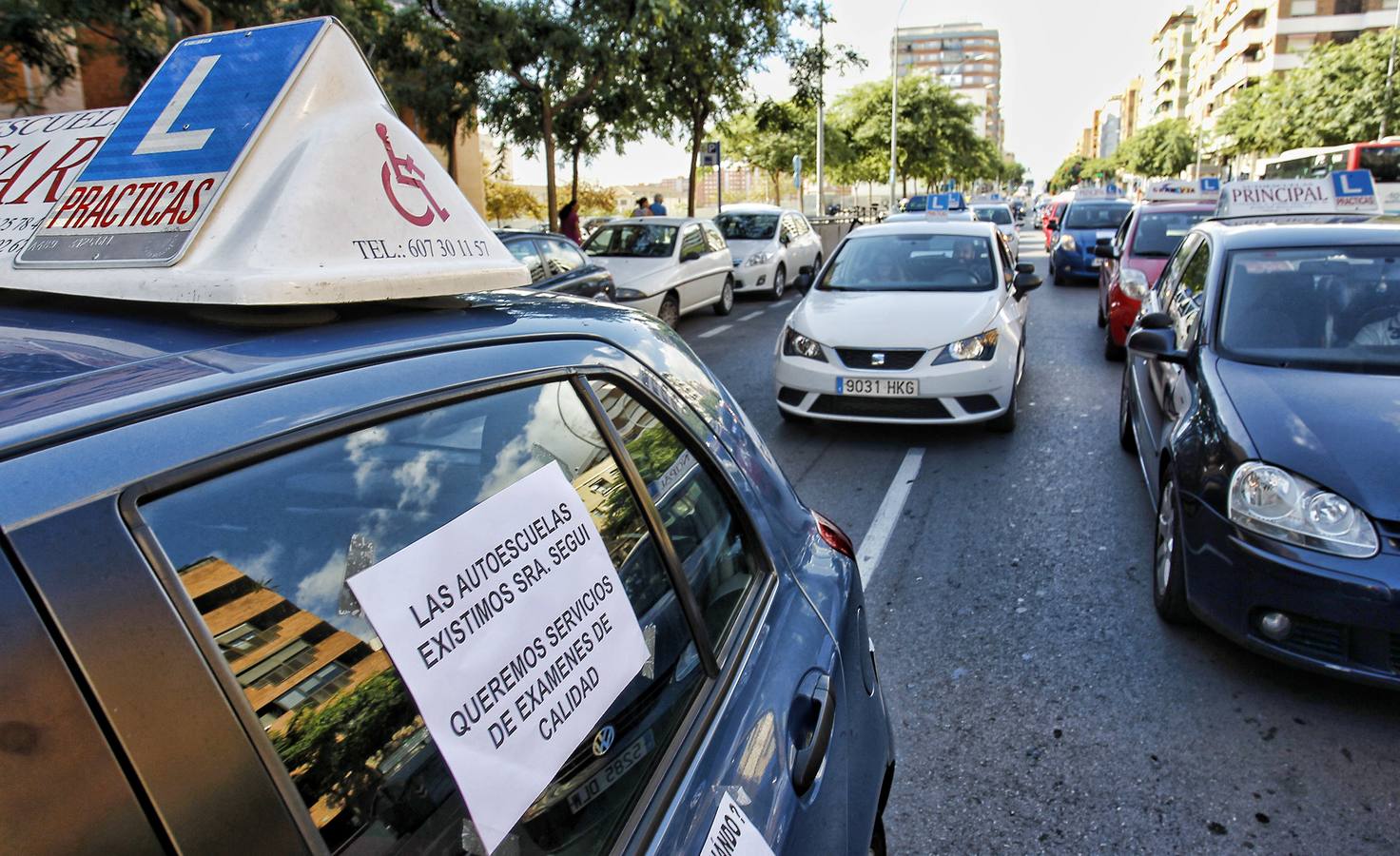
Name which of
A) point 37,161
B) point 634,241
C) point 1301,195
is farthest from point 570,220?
point 37,161

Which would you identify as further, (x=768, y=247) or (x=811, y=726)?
(x=768, y=247)

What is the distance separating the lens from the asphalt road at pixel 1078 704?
2.74 m

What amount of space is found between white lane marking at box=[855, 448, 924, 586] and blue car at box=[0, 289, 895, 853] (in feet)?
8.49

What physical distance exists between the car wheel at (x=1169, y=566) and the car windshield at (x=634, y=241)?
31.6 feet

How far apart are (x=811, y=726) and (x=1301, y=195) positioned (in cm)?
1077

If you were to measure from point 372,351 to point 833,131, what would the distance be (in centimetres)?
4819

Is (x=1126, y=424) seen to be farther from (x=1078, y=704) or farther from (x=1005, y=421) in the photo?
(x=1078, y=704)

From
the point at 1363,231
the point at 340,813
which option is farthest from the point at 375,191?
the point at 1363,231

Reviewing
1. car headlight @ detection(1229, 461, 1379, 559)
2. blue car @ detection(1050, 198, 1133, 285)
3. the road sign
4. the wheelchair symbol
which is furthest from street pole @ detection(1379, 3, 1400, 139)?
the road sign

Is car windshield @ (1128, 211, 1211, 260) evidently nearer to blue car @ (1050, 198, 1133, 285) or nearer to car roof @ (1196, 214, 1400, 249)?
car roof @ (1196, 214, 1400, 249)

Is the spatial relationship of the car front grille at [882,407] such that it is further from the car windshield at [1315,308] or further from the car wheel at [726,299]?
the car wheel at [726,299]

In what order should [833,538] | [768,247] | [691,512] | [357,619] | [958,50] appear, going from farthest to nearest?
[958,50], [768,247], [833,538], [691,512], [357,619]

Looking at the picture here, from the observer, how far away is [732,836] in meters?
1.29

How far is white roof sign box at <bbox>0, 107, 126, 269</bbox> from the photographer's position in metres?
1.78
